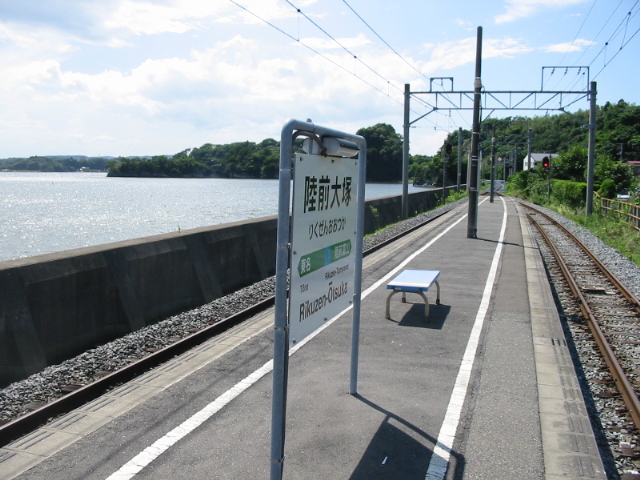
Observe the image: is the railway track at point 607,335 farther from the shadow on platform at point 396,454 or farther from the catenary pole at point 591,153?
the catenary pole at point 591,153

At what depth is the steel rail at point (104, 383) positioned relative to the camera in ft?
17.0

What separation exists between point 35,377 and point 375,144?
70.8 m

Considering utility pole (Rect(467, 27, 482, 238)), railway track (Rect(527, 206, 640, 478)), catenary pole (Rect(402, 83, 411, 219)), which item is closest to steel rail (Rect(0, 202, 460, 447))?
railway track (Rect(527, 206, 640, 478))

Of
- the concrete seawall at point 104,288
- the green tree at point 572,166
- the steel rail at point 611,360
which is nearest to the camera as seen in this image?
the steel rail at point 611,360

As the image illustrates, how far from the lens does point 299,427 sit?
17.5 ft

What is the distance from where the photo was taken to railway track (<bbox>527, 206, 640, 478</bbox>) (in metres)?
5.85

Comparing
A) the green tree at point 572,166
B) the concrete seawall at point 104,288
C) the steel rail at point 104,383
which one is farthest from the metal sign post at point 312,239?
the green tree at point 572,166

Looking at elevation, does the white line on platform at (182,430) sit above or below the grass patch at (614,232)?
below

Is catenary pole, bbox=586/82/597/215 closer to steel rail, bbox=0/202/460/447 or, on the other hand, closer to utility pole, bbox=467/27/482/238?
utility pole, bbox=467/27/482/238

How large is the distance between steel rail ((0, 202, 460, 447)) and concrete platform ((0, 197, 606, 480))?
21 centimetres

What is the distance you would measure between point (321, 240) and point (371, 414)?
1.88 metres


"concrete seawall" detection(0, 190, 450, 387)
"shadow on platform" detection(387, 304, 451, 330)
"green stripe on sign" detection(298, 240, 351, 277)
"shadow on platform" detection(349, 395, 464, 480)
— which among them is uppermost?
"green stripe on sign" detection(298, 240, 351, 277)

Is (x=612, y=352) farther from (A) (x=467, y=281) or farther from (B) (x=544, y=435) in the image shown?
(A) (x=467, y=281)

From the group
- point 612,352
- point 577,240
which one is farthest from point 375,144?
point 612,352
